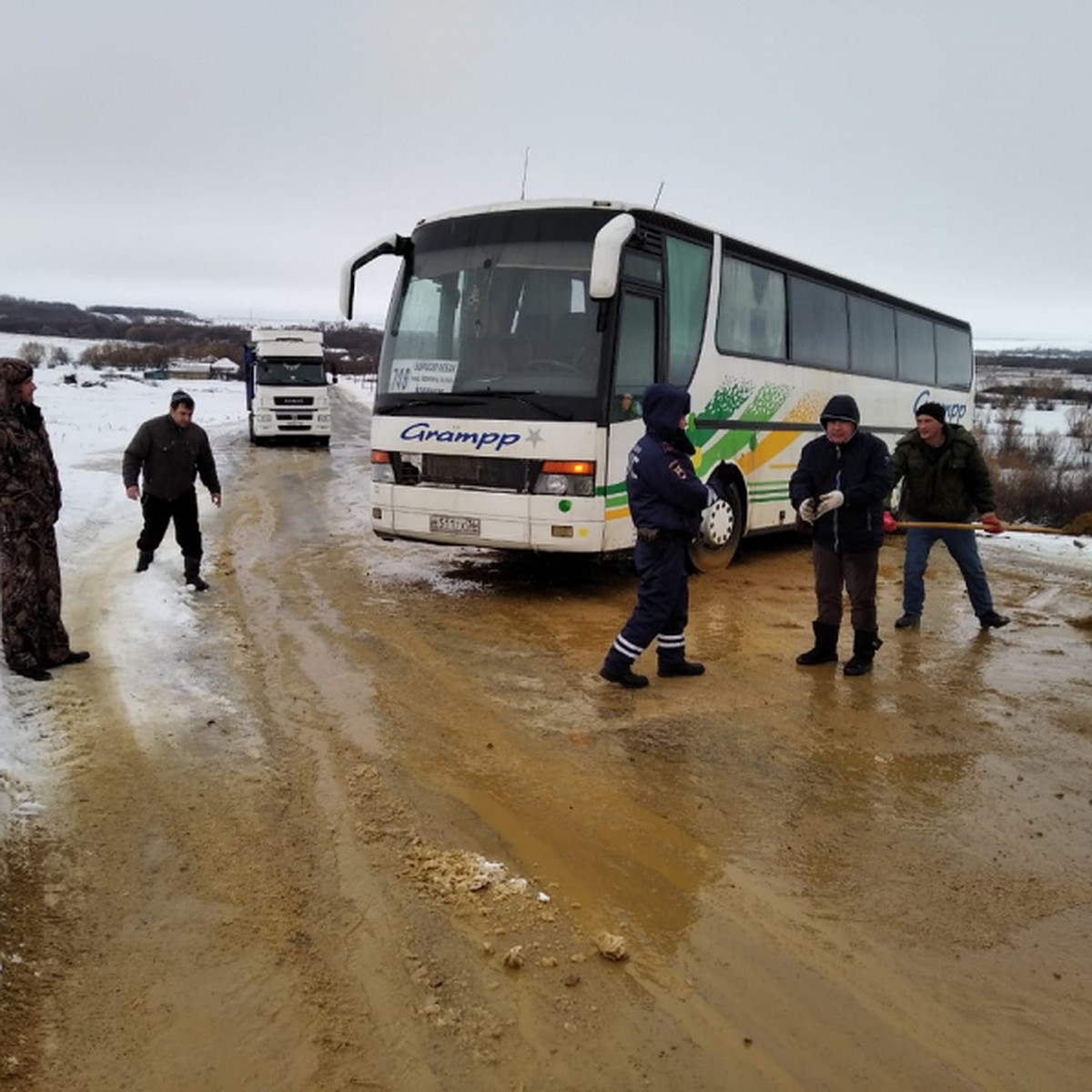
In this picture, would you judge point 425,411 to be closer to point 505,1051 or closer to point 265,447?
point 505,1051

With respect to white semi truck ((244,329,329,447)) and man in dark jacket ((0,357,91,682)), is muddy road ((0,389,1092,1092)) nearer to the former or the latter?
man in dark jacket ((0,357,91,682))

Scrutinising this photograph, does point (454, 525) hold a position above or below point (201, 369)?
below

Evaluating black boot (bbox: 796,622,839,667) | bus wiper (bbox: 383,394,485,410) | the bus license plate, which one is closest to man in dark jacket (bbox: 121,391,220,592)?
bus wiper (bbox: 383,394,485,410)

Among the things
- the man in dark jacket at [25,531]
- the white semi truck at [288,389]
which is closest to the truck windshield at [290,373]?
the white semi truck at [288,389]

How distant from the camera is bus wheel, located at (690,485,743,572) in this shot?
30.5 feet

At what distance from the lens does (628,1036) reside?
8.67 ft

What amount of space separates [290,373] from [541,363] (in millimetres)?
17243

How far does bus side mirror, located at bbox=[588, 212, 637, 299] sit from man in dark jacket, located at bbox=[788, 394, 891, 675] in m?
1.89

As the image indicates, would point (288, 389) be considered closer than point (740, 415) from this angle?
No

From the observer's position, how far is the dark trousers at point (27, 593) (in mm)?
5340

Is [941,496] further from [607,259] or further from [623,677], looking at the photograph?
[623,677]

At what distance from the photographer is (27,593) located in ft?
17.6

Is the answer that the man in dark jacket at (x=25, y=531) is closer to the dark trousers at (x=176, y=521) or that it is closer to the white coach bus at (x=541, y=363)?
the dark trousers at (x=176, y=521)

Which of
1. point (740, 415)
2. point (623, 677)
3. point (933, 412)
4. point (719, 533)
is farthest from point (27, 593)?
point (740, 415)
